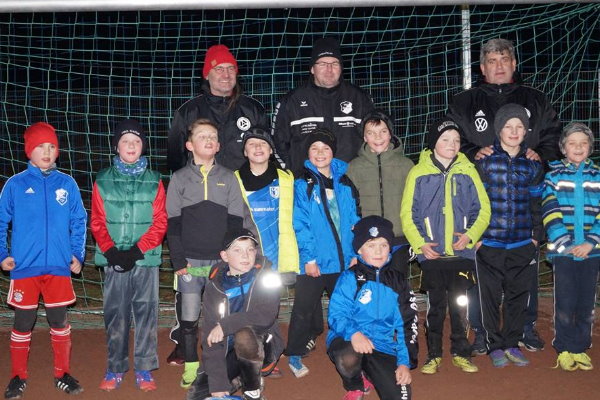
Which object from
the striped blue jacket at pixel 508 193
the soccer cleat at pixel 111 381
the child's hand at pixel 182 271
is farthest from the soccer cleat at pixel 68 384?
the striped blue jacket at pixel 508 193

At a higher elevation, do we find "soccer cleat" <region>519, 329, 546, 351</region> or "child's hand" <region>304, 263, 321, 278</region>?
"child's hand" <region>304, 263, 321, 278</region>

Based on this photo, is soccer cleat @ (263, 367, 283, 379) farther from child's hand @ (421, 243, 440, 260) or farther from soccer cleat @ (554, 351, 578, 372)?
soccer cleat @ (554, 351, 578, 372)

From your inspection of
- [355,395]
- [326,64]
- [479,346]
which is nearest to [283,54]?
[326,64]

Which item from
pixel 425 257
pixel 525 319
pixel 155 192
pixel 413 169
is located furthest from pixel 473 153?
pixel 155 192

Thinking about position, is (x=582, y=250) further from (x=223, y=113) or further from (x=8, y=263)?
(x=8, y=263)

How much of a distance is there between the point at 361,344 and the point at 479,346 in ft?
4.95

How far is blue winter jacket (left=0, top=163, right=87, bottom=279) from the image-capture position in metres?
5.00

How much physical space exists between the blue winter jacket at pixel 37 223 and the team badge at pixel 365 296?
1972mm

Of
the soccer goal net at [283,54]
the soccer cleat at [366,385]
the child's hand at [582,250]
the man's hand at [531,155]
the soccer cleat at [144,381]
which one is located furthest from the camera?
the soccer goal net at [283,54]

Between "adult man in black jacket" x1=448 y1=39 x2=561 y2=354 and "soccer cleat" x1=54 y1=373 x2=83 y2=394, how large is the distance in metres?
2.84

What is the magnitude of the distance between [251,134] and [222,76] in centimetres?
68

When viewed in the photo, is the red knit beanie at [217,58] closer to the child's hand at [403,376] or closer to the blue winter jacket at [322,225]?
the blue winter jacket at [322,225]

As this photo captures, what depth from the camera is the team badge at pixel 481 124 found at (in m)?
5.70

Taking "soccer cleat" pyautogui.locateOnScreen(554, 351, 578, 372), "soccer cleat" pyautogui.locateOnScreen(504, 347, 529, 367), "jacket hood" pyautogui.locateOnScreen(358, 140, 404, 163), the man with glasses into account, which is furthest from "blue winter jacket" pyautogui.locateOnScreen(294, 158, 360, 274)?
"soccer cleat" pyautogui.locateOnScreen(554, 351, 578, 372)
